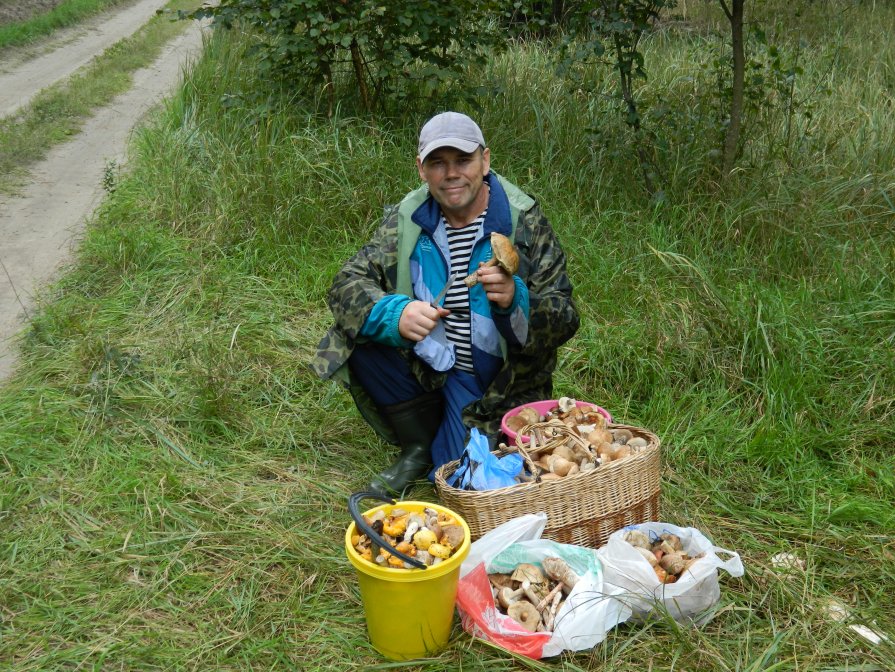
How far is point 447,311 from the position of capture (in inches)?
105

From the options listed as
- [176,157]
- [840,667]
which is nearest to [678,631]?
[840,667]

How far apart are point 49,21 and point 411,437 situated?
12.7 meters

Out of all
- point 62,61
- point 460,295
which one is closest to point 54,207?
point 460,295

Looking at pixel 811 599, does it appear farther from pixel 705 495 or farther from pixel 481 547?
pixel 481 547

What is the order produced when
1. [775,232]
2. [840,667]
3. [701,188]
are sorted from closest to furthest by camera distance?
1. [840,667]
2. [775,232]
3. [701,188]

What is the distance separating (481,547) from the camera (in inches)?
92.9

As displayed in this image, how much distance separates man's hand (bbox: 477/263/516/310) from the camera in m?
2.51

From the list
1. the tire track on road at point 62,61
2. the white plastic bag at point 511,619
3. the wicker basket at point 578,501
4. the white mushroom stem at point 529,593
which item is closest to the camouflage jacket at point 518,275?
the wicker basket at point 578,501

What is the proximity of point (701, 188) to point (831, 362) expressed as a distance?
1.55 m

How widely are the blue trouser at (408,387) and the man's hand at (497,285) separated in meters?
0.45

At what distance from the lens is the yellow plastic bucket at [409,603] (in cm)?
208

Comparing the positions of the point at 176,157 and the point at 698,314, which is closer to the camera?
the point at 698,314

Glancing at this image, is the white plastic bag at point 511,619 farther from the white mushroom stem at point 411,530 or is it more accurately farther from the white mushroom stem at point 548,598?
the white mushroom stem at point 411,530

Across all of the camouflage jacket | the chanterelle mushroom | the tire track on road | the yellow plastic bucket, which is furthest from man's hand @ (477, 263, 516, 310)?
the tire track on road
